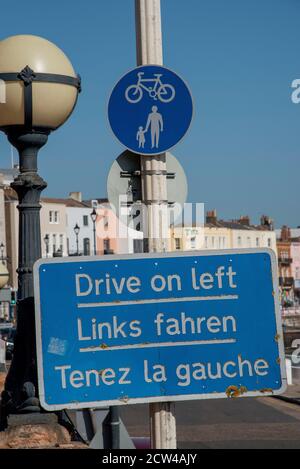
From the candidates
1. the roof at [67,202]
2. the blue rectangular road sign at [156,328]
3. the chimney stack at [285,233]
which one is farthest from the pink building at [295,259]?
the blue rectangular road sign at [156,328]

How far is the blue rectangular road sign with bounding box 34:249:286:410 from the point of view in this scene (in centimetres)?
386

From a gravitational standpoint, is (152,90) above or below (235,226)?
below

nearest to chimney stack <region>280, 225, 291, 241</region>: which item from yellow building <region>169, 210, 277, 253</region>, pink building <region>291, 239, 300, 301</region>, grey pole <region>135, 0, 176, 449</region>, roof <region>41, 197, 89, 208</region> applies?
pink building <region>291, 239, 300, 301</region>

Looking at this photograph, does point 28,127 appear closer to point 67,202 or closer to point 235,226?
point 67,202

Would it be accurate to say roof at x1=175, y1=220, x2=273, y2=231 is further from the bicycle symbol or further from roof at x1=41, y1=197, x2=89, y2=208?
the bicycle symbol

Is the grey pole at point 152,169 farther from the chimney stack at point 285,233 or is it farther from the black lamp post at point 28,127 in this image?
the chimney stack at point 285,233

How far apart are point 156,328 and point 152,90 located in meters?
1.60

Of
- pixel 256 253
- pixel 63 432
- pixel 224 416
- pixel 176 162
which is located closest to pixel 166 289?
pixel 256 253

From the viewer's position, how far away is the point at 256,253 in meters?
4.05

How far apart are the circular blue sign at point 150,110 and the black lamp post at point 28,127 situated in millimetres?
3872

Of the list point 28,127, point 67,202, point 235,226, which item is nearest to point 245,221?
point 235,226

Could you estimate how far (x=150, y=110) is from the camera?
16.4 feet

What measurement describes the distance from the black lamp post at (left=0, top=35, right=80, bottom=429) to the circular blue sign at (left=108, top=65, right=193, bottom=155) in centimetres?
387

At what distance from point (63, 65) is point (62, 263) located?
18.0ft
